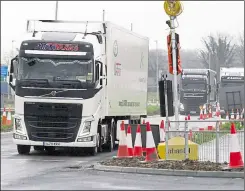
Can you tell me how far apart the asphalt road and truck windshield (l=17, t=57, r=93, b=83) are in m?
2.92

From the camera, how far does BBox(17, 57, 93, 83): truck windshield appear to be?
1894 centimetres

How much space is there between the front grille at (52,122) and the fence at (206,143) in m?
3.74

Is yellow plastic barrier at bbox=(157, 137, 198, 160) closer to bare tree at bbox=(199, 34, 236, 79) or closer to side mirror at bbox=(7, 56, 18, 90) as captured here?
side mirror at bbox=(7, 56, 18, 90)

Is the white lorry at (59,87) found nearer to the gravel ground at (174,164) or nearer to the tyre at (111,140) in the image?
the tyre at (111,140)

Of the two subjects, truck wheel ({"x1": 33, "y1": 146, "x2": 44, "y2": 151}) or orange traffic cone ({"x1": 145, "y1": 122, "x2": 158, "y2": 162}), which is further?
truck wheel ({"x1": 33, "y1": 146, "x2": 44, "y2": 151})

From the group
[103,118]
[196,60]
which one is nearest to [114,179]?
[103,118]

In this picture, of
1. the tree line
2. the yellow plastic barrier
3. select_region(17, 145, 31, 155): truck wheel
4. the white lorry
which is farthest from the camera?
the tree line

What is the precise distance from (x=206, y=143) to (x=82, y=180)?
163 inches

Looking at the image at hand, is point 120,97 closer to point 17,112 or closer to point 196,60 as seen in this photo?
point 17,112

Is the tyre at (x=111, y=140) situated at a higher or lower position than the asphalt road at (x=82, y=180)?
higher

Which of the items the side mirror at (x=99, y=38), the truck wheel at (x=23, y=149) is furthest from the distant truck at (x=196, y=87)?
the truck wheel at (x=23, y=149)

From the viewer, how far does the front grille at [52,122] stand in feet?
62.0

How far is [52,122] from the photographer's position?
62.2ft

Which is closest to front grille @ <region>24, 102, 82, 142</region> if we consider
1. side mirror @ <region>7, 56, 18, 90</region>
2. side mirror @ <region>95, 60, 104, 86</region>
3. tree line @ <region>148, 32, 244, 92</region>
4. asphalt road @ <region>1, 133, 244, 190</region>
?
side mirror @ <region>7, 56, 18, 90</region>
